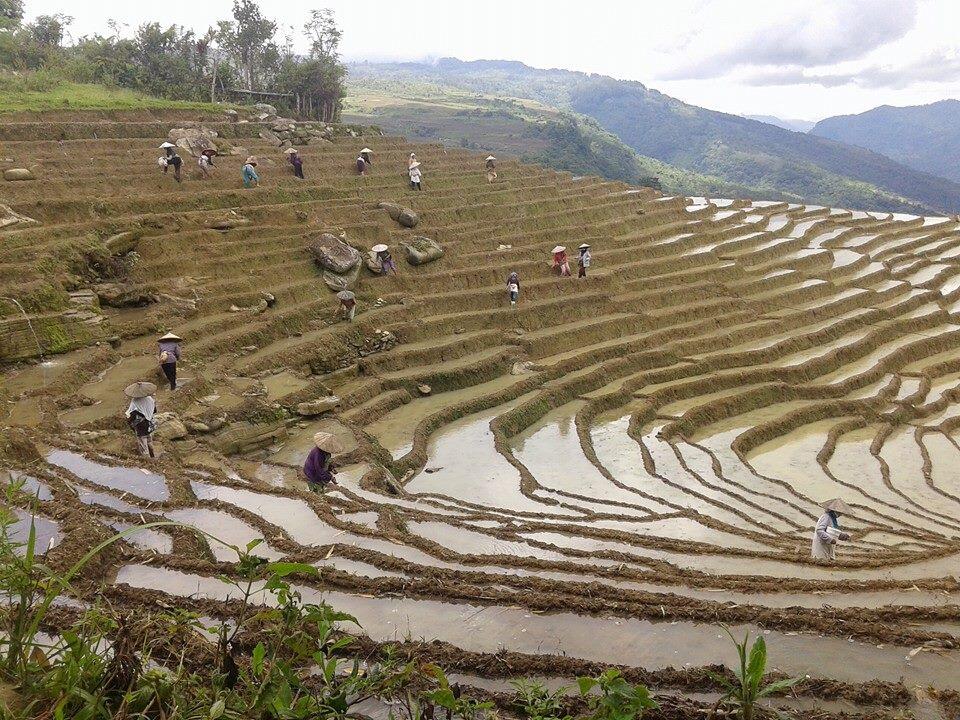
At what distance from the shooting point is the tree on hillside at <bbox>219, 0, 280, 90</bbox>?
1580 inches

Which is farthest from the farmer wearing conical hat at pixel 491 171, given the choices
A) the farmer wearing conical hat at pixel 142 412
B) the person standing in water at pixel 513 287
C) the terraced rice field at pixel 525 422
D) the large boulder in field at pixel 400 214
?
the farmer wearing conical hat at pixel 142 412

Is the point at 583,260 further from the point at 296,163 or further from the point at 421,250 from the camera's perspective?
the point at 296,163

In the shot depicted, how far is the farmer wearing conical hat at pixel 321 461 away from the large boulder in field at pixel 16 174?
46.8ft

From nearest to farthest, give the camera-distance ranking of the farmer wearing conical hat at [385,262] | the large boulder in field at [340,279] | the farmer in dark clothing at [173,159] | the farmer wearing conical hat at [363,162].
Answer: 1. the large boulder in field at [340,279]
2. the farmer in dark clothing at [173,159]
3. the farmer wearing conical hat at [385,262]
4. the farmer wearing conical hat at [363,162]

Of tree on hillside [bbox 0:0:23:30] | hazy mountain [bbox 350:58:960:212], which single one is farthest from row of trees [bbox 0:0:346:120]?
hazy mountain [bbox 350:58:960:212]

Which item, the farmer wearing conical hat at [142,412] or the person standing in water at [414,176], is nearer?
the farmer wearing conical hat at [142,412]

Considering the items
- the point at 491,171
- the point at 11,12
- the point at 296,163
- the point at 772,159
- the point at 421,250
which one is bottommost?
the point at 421,250

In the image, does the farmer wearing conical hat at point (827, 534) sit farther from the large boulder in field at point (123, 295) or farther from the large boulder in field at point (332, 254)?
the large boulder in field at point (123, 295)

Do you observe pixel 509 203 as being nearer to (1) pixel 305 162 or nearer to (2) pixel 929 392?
(1) pixel 305 162

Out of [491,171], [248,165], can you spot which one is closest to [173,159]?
[248,165]

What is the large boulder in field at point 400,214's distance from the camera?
73.1 ft

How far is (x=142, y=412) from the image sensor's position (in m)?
9.52

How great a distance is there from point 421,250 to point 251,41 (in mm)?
27870

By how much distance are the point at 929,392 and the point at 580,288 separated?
10517 millimetres
